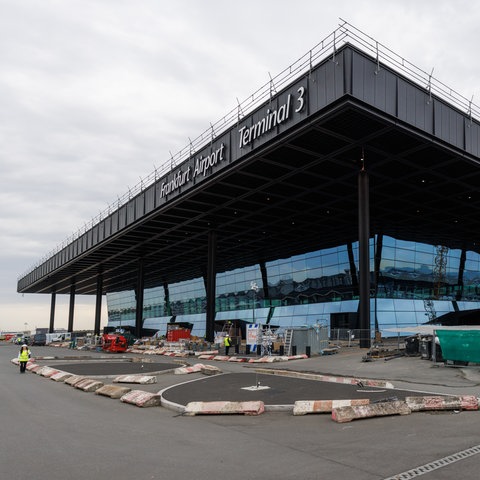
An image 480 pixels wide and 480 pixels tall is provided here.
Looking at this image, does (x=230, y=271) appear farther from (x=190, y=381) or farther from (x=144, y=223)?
(x=190, y=381)

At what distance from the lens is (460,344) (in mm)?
21344

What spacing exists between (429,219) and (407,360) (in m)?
26.2

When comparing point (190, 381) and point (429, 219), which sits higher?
point (429, 219)

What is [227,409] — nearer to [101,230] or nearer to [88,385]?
[88,385]

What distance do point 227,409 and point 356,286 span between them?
39999 millimetres

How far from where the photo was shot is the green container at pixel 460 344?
20.8 m

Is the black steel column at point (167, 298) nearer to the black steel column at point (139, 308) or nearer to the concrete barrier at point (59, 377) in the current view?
the black steel column at point (139, 308)

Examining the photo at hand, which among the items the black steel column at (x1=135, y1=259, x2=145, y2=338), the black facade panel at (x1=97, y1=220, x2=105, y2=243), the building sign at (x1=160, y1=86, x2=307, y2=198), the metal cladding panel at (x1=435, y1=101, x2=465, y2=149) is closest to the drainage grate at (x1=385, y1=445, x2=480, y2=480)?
the building sign at (x1=160, y1=86, x2=307, y2=198)

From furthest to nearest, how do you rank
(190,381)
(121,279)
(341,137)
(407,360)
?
(121,279)
(341,137)
(407,360)
(190,381)

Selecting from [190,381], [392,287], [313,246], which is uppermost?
Answer: [313,246]

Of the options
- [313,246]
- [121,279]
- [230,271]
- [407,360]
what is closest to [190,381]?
[407,360]

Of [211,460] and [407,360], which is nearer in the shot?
[211,460]

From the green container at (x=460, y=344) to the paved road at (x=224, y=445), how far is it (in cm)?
1057

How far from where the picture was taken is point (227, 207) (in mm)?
42656
